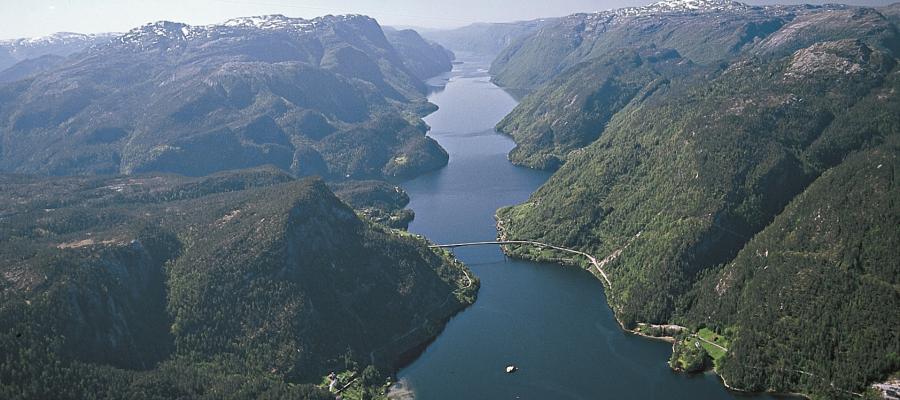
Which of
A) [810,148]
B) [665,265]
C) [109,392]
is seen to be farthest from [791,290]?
[109,392]

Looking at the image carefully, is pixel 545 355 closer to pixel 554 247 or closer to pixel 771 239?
pixel 771 239

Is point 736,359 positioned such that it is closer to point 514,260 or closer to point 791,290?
point 791,290

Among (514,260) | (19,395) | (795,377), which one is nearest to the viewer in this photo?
(19,395)

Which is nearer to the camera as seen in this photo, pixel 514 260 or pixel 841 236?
pixel 841 236

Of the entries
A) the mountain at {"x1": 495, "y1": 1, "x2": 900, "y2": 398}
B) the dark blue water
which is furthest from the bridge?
the dark blue water

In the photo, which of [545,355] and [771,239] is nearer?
[545,355]

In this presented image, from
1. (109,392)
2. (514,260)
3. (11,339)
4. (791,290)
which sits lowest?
(514,260)

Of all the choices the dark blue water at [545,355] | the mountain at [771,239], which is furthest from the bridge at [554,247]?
the dark blue water at [545,355]

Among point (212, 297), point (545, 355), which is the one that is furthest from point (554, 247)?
point (212, 297)

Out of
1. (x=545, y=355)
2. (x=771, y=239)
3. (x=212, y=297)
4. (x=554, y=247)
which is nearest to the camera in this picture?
(x=545, y=355)
